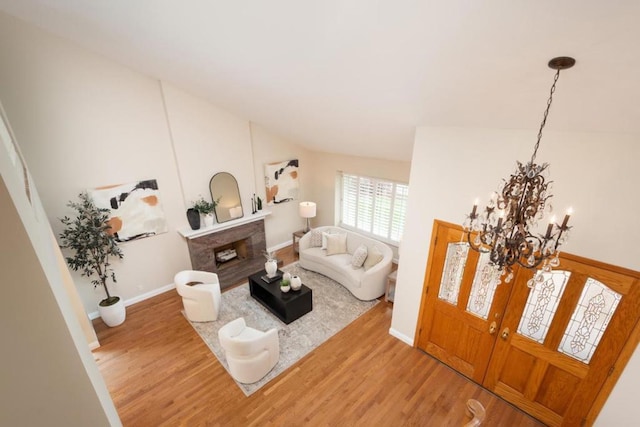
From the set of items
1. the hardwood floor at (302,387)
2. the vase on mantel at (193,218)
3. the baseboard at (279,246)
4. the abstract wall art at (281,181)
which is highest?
the abstract wall art at (281,181)

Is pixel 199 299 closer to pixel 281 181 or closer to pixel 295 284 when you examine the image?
pixel 295 284

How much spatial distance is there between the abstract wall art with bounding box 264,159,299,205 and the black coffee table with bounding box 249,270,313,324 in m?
2.13

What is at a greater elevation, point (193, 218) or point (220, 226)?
point (193, 218)

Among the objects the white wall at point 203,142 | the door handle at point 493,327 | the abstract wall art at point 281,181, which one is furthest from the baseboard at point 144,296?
the door handle at point 493,327

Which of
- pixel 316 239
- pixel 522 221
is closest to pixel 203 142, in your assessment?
pixel 316 239

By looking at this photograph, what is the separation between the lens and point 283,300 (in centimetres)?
459

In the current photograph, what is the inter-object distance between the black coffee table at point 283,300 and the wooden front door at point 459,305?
188 centimetres

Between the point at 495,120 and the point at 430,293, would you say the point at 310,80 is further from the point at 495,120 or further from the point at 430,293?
the point at 430,293

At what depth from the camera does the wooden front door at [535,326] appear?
2.61 m

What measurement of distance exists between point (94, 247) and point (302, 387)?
11.9 ft

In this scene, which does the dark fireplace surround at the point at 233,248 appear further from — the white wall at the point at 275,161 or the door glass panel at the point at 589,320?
the door glass panel at the point at 589,320

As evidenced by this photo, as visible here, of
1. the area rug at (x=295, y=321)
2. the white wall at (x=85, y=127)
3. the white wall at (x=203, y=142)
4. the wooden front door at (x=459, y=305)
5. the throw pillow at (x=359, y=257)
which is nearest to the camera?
the wooden front door at (x=459, y=305)

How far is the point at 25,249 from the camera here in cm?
100

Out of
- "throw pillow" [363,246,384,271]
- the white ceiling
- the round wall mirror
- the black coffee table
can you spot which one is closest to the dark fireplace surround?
the round wall mirror
